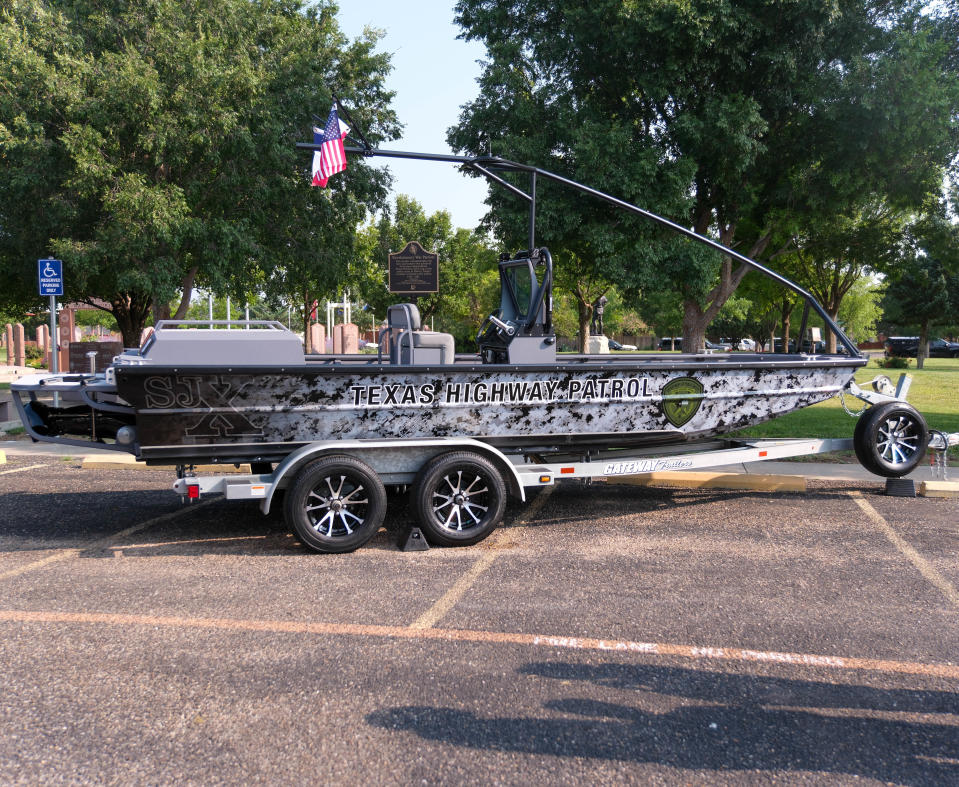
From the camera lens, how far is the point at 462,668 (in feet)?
12.8

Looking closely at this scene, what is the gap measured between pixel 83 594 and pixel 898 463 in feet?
24.2

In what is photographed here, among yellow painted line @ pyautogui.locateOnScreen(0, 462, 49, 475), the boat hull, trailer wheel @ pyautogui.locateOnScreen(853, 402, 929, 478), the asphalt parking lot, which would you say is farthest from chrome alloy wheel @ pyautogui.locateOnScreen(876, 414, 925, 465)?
yellow painted line @ pyautogui.locateOnScreen(0, 462, 49, 475)

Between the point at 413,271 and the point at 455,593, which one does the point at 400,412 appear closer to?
the point at 455,593

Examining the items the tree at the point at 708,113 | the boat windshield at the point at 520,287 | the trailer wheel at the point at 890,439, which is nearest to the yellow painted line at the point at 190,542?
the boat windshield at the point at 520,287

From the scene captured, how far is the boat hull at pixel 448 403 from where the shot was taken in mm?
5602

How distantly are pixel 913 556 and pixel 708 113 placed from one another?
1003cm

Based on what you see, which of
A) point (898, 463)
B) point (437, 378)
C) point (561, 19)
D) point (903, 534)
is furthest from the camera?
point (561, 19)

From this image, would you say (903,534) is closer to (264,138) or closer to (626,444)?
(626,444)

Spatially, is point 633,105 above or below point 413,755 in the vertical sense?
above

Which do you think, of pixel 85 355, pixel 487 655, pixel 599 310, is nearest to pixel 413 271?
pixel 599 310

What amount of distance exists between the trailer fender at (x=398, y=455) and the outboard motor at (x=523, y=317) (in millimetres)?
914

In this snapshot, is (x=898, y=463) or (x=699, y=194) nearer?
(x=898, y=463)

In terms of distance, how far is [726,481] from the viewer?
834 cm

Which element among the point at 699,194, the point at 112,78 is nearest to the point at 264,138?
the point at 112,78
